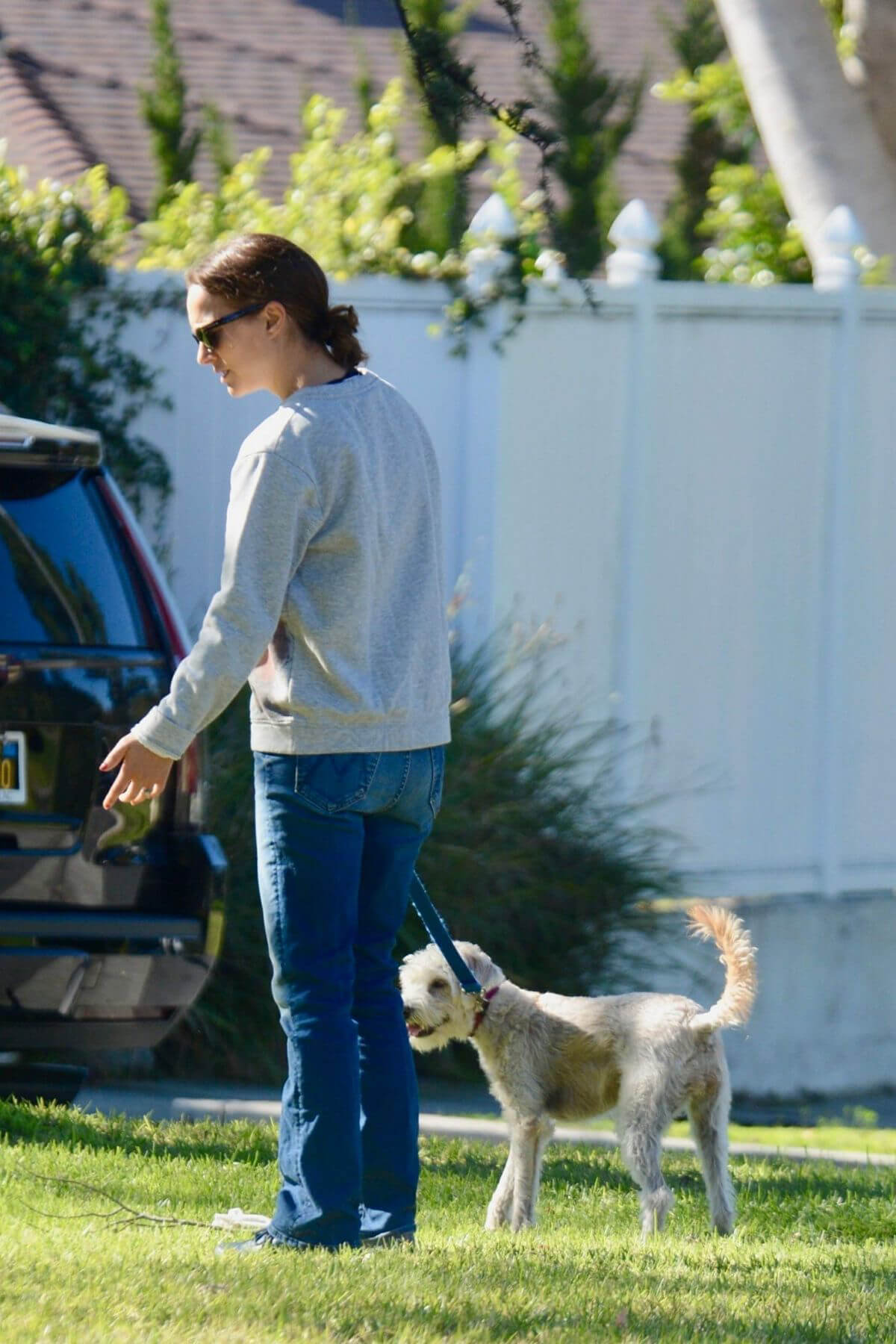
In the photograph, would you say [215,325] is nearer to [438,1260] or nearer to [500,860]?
[438,1260]

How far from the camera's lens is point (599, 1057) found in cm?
484

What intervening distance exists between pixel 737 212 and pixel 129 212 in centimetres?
589

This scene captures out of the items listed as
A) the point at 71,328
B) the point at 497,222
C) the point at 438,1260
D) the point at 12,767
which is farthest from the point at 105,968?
the point at 497,222

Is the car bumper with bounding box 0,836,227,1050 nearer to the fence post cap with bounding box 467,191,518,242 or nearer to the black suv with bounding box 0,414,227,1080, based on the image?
the black suv with bounding box 0,414,227,1080

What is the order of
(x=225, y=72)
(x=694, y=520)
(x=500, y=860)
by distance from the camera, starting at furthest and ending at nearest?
(x=225, y=72) < (x=694, y=520) < (x=500, y=860)

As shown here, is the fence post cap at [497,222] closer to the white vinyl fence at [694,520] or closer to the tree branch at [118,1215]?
the white vinyl fence at [694,520]

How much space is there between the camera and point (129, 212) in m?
16.6

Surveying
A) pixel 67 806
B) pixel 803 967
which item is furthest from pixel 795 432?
pixel 67 806

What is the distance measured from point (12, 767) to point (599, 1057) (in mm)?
1509

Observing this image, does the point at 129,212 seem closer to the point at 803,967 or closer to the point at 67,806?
the point at 803,967

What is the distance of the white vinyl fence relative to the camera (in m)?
8.52

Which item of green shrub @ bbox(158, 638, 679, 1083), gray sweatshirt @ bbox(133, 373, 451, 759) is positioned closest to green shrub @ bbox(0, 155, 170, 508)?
green shrub @ bbox(158, 638, 679, 1083)

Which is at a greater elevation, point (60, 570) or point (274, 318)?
point (274, 318)

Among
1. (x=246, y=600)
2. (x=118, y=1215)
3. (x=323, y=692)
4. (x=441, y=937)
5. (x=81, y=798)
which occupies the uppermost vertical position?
(x=246, y=600)
